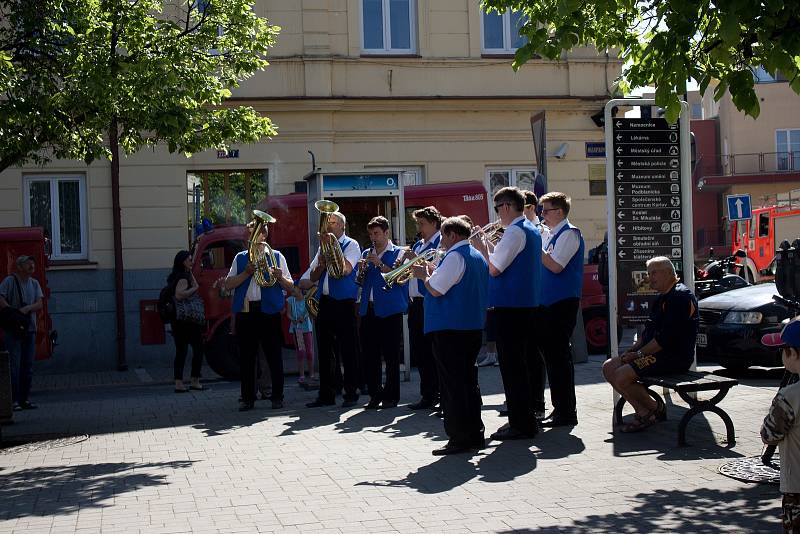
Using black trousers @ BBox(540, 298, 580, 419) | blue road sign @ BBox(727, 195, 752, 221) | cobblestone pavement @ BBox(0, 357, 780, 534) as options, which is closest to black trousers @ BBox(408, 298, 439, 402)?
cobblestone pavement @ BBox(0, 357, 780, 534)

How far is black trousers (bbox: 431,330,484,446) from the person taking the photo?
30.1 ft

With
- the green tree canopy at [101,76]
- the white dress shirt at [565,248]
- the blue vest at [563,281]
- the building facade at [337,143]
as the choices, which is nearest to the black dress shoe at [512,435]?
the blue vest at [563,281]

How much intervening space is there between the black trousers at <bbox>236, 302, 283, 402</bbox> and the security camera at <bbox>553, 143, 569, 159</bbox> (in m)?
11.2

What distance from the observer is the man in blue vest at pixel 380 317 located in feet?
40.1

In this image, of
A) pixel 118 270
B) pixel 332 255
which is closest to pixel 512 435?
pixel 332 255

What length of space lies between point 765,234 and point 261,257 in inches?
885

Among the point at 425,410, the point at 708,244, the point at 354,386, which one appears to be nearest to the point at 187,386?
the point at 354,386

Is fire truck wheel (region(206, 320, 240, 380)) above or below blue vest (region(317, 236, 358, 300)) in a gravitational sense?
below

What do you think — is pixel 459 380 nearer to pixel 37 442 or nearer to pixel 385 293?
pixel 385 293

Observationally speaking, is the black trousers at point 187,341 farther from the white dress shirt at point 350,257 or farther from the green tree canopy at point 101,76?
the green tree canopy at point 101,76

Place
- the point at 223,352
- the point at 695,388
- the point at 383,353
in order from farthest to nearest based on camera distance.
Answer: the point at 223,352, the point at 383,353, the point at 695,388

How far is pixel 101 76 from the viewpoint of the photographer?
10.7 m

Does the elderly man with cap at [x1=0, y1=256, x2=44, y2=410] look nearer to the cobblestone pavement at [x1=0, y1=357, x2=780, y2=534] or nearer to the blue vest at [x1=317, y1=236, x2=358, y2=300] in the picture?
the cobblestone pavement at [x1=0, y1=357, x2=780, y2=534]

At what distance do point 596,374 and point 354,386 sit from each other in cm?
376
